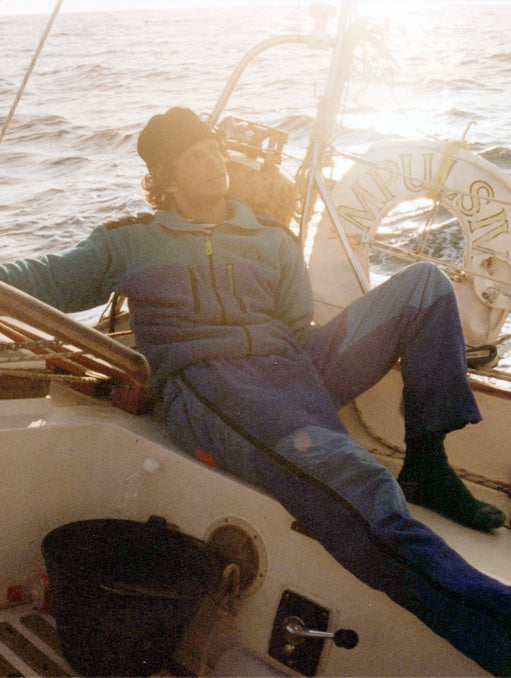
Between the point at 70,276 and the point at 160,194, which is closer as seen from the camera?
the point at 70,276

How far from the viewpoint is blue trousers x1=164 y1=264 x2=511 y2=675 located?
1391 millimetres

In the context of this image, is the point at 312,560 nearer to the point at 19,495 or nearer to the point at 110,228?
the point at 19,495

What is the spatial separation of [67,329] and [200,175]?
879 mm

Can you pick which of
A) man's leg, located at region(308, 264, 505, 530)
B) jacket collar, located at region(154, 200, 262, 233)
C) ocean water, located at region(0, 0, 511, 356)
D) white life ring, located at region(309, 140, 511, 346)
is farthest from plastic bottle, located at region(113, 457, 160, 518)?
white life ring, located at region(309, 140, 511, 346)

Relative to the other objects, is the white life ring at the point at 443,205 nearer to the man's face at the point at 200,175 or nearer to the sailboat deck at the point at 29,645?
the man's face at the point at 200,175

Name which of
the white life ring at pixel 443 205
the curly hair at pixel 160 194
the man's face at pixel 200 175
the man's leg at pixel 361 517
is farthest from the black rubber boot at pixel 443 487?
the white life ring at pixel 443 205

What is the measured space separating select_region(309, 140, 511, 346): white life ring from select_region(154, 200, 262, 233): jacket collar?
0.98m

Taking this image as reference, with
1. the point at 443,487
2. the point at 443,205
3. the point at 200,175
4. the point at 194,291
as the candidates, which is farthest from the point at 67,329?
the point at 443,205

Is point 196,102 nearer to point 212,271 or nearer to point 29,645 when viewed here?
point 212,271

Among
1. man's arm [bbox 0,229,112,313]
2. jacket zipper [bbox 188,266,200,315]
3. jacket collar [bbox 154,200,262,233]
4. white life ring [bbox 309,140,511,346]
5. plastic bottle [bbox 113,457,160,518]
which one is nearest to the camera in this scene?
plastic bottle [bbox 113,457,160,518]

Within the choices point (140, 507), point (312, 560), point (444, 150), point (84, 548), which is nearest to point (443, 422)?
point (312, 560)

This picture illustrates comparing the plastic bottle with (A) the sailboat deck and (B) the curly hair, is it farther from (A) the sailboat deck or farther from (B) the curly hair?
(B) the curly hair

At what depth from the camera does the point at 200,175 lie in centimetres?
223

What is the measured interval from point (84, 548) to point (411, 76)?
15711 millimetres
